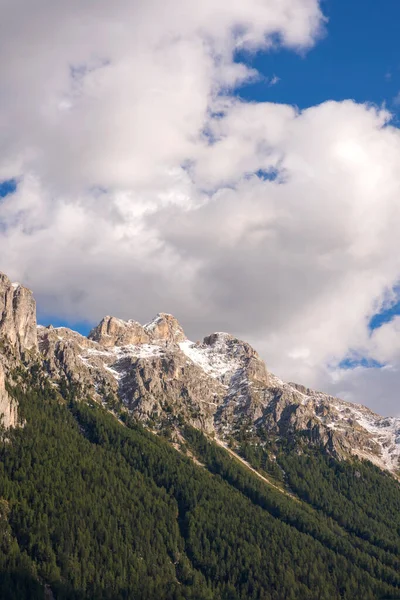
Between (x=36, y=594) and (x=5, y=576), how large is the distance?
10.4 m

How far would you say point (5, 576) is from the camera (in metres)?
196

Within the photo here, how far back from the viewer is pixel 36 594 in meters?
196
